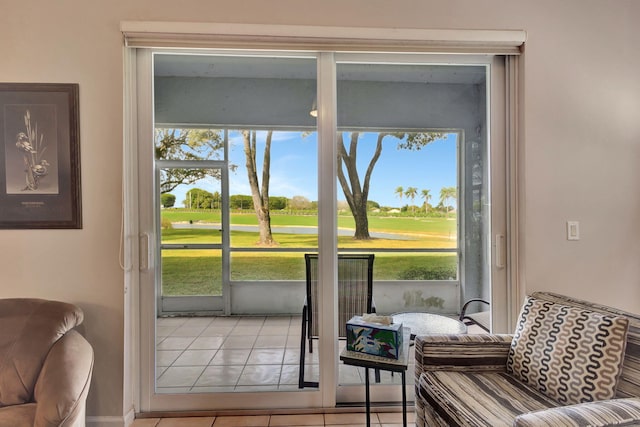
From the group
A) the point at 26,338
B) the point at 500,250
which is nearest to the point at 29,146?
the point at 26,338

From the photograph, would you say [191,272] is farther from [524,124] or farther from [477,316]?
[524,124]

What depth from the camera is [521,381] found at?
1.45m

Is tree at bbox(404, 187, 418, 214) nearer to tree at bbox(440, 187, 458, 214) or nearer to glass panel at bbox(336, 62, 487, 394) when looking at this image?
glass panel at bbox(336, 62, 487, 394)

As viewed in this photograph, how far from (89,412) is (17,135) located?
168cm

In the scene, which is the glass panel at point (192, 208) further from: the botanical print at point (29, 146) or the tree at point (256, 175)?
the botanical print at point (29, 146)

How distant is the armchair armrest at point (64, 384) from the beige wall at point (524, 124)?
368 mm

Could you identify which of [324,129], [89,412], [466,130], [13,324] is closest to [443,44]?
[466,130]

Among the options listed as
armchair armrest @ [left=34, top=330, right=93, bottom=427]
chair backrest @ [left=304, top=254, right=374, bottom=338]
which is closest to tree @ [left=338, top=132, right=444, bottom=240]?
chair backrest @ [left=304, top=254, right=374, bottom=338]

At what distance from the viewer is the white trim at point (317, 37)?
1.81 m

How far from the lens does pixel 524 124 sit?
193 centimetres

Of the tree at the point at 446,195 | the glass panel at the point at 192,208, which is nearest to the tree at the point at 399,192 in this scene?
the tree at the point at 446,195

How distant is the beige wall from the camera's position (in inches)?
70.7

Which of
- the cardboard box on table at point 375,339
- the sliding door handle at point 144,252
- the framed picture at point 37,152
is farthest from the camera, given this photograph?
the sliding door handle at point 144,252

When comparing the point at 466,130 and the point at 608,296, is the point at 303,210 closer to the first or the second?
the point at 466,130
